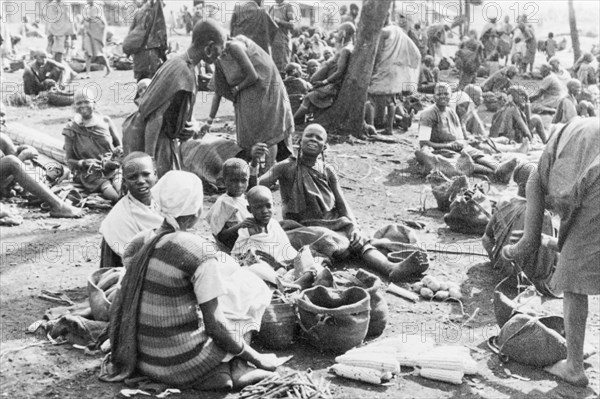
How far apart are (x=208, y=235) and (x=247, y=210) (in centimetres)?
127

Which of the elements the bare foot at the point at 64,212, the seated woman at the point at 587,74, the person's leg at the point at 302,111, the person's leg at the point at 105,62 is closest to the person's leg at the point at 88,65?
the person's leg at the point at 105,62

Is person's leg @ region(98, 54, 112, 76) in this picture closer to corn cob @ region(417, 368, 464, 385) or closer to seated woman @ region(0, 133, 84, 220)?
seated woman @ region(0, 133, 84, 220)

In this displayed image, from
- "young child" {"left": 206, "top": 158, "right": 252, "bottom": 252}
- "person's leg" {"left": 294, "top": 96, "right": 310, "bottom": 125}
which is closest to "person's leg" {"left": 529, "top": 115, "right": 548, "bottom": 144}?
"person's leg" {"left": 294, "top": 96, "right": 310, "bottom": 125}

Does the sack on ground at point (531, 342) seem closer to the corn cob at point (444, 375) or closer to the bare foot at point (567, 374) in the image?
the bare foot at point (567, 374)

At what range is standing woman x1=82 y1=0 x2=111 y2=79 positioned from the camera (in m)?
16.2

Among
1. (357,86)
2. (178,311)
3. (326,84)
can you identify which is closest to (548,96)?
(357,86)

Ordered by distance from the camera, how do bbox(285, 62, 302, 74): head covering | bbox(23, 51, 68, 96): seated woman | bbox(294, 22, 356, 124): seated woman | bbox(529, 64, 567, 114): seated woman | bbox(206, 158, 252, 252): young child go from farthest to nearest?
bbox(529, 64, 567, 114): seated woman
bbox(23, 51, 68, 96): seated woman
bbox(285, 62, 302, 74): head covering
bbox(294, 22, 356, 124): seated woman
bbox(206, 158, 252, 252): young child

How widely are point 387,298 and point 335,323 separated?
1.22 meters

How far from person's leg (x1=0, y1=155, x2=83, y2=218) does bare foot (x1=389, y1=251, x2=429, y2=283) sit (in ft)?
11.1

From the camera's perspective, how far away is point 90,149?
8352mm

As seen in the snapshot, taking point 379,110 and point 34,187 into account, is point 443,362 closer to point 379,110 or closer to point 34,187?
point 34,187

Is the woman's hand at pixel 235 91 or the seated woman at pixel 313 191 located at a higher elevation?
the woman's hand at pixel 235 91

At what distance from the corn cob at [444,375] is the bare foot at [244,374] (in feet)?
3.05

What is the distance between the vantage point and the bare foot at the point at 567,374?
4297 mm
